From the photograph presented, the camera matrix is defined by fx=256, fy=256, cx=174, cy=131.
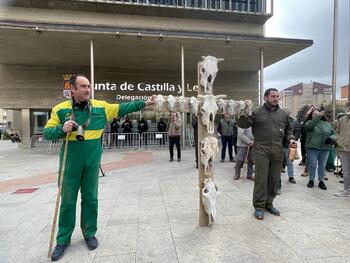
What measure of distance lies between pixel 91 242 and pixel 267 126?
3.00m

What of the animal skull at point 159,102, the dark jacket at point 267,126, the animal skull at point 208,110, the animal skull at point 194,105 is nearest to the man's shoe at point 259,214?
the dark jacket at point 267,126

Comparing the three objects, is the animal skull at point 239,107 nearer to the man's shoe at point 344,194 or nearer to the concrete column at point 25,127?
the man's shoe at point 344,194

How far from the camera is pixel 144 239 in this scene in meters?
3.30

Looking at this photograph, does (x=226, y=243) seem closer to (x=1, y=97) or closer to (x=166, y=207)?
(x=166, y=207)

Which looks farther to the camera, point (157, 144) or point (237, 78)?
point (237, 78)

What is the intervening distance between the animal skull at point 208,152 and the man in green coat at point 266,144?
778mm

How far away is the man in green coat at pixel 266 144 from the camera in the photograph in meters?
4.01

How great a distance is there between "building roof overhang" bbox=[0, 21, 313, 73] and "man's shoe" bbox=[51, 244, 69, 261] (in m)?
10.6

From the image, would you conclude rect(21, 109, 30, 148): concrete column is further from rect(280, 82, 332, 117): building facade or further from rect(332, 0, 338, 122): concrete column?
rect(280, 82, 332, 117): building facade

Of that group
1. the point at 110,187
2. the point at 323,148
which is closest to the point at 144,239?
the point at 110,187

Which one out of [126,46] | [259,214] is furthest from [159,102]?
[126,46]

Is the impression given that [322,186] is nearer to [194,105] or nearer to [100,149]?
[194,105]

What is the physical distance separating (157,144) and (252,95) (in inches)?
338

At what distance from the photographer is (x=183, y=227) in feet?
12.0
